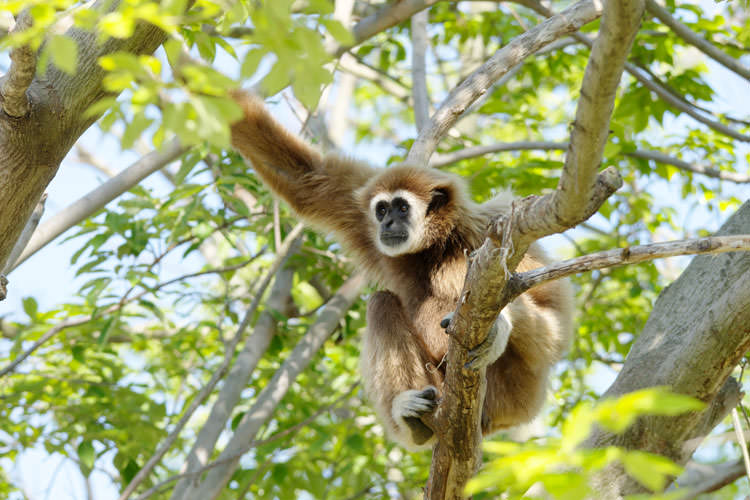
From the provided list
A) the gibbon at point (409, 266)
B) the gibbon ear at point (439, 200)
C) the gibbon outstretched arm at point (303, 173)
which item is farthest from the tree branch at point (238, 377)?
the gibbon ear at point (439, 200)

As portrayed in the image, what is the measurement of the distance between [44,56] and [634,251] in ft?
7.58

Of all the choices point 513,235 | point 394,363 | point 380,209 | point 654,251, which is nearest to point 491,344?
point 513,235

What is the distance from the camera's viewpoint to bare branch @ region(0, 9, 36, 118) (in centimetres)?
330

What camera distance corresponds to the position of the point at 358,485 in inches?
324

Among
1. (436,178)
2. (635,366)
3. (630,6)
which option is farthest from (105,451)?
(630,6)

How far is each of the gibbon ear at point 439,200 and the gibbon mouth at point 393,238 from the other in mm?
341

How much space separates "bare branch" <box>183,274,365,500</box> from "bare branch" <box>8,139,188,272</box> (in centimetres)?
224

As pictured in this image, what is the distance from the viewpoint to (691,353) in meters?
4.88

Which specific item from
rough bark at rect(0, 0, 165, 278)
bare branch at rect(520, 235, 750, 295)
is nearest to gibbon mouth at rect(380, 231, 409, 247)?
rough bark at rect(0, 0, 165, 278)

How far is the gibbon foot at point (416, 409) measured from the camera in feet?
17.0

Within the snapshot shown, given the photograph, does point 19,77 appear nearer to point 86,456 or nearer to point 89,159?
point 86,456

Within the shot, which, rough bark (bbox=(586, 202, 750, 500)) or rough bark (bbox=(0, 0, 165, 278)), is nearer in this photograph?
rough bark (bbox=(0, 0, 165, 278))

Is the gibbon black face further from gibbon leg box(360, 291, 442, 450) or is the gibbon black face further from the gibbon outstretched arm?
gibbon leg box(360, 291, 442, 450)

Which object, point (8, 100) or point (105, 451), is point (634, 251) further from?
point (105, 451)
